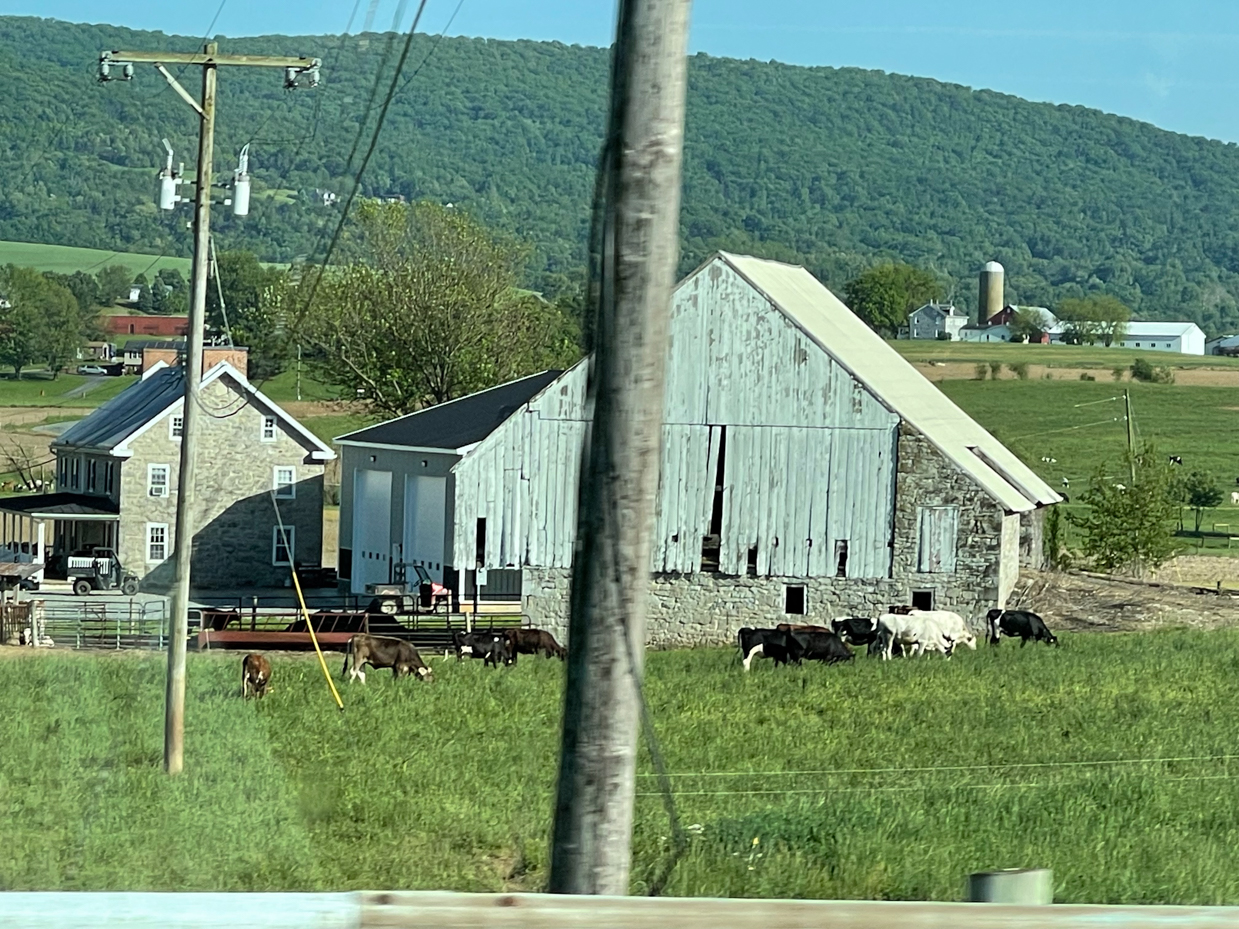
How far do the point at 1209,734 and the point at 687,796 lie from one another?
5.91 meters

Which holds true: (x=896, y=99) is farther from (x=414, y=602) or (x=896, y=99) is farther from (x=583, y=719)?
(x=583, y=719)

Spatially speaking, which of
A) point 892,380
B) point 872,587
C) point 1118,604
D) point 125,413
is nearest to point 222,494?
point 125,413

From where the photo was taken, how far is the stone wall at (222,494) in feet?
56.5

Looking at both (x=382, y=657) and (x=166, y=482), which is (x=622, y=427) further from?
(x=382, y=657)

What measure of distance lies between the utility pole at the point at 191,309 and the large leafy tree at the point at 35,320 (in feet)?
6.95

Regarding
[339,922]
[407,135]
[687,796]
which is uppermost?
[407,135]

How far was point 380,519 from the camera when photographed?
1159 inches

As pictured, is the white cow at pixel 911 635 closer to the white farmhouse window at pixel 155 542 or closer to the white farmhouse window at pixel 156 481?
the white farmhouse window at pixel 155 542

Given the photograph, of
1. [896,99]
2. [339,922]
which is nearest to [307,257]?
[339,922]

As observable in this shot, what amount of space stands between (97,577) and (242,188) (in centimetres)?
749

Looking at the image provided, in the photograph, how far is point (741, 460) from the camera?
30.5 meters

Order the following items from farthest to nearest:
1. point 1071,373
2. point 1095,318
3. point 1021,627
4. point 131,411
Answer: point 1095,318 → point 1071,373 → point 1021,627 → point 131,411

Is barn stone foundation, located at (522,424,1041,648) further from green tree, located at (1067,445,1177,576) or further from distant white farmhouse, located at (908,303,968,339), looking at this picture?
distant white farmhouse, located at (908,303,968,339)

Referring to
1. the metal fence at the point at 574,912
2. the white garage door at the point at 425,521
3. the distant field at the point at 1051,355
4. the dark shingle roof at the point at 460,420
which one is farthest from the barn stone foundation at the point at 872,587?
the distant field at the point at 1051,355
